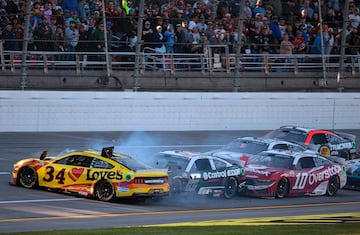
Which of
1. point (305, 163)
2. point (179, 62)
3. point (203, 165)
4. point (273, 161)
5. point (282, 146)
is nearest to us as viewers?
point (203, 165)

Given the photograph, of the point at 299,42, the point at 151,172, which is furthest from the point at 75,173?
the point at 299,42

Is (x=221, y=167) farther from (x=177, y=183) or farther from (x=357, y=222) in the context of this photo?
(x=357, y=222)

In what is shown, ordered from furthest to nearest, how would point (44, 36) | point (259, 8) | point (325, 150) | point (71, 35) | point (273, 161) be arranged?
point (259, 8)
point (325, 150)
point (71, 35)
point (44, 36)
point (273, 161)

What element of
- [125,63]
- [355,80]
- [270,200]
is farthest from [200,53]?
[270,200]

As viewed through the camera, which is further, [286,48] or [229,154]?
[286,48]

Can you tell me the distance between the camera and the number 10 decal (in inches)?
851

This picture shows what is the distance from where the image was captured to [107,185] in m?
18.5

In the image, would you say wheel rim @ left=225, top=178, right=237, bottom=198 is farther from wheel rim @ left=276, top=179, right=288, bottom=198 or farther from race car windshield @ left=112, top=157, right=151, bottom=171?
race car windshield @ left=112, top=157, right=151, bottom=171

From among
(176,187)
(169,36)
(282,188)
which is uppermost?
(169,36)

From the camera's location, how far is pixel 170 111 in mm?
29578

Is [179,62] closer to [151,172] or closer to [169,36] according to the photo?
[169,36]

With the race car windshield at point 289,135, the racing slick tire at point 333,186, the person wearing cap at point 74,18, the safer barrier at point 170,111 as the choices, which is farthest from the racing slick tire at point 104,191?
the person wearing cap at point 74,18

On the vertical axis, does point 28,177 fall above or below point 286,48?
below

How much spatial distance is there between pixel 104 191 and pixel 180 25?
39.1ft
